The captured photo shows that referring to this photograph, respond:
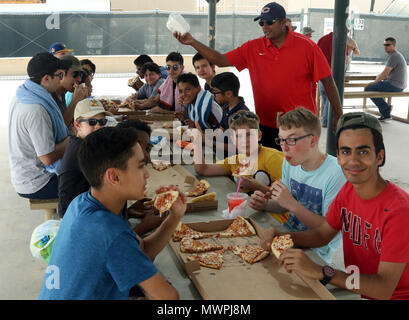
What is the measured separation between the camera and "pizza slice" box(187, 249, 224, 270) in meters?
2.12

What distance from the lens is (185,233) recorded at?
2.45 metres

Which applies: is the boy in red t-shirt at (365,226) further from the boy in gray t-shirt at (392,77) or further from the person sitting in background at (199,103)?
the boy in gray t-shirt at (392,77)

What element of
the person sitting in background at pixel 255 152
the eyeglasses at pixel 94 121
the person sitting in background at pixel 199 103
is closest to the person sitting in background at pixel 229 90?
the person sitting in background at pixel 199 103

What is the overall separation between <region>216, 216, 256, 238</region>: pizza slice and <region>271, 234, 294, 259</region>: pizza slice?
24 cm

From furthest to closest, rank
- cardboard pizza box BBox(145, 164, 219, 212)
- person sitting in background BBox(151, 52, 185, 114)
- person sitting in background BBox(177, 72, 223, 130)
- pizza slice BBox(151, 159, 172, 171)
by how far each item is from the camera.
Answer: person sitting in background BBox(151, 52, 185, 114), person sitting in background BBox(177, 72, 223, 130), pizza slice BBox(151, 159, 172, 171), cardboard pizza box BBox(145, 164, 219, 212)

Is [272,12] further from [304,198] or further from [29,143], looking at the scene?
[29,143]

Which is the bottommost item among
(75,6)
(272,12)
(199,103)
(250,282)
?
(250,282)

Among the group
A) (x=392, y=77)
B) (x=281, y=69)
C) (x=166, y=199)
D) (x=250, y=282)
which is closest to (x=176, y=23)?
(x=281, y=69)

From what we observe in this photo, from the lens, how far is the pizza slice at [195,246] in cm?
228

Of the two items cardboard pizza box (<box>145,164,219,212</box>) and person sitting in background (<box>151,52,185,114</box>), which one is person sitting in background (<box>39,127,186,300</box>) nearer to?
cardboard pizza box (<box>145,164,219,212</box>)

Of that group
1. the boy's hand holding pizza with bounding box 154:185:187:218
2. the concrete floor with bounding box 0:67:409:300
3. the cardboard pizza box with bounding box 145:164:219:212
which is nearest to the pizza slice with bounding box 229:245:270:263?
the boy's hand holding pizza with bounding box 154:185:187:218

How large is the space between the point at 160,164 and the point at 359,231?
1968 millimetres

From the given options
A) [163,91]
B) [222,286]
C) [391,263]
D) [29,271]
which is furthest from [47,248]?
[163,91]

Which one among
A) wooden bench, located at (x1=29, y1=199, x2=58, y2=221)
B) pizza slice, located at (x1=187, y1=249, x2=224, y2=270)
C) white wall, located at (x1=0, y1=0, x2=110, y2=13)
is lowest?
wooden bench, located at (x1=29, y1=199, x2=58, y2=221)
